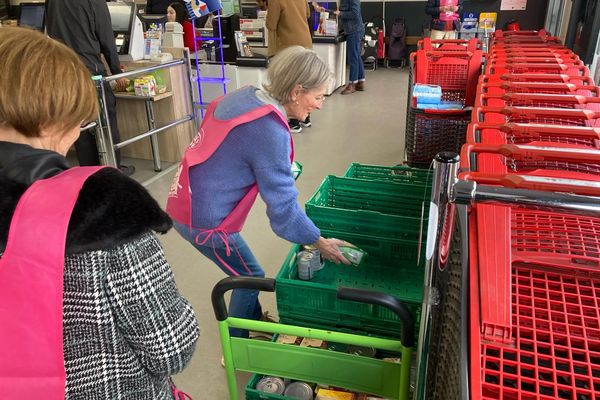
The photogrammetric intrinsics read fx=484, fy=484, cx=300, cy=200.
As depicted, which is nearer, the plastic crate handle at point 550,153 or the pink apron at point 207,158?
the plastic crate handle at point 550,153

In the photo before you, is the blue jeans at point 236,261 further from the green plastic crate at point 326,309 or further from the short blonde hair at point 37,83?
the short blonde hair at point 37,83

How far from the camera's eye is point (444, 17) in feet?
25.3

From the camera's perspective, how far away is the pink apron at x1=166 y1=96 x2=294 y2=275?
1.66 m

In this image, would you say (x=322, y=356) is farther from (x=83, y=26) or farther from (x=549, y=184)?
(x=83, y=26)

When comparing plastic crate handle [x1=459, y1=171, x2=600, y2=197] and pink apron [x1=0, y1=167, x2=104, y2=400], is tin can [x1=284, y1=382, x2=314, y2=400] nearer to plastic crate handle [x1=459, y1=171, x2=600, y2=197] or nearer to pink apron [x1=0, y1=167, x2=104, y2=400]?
pink apron [x1=0, y1=167, x2=104, y2=400]

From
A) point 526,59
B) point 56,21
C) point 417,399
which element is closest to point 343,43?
point 56,21

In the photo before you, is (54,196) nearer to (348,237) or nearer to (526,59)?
(348,237)

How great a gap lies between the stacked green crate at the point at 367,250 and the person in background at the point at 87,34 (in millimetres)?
2591

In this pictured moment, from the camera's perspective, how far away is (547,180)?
2.85 ft

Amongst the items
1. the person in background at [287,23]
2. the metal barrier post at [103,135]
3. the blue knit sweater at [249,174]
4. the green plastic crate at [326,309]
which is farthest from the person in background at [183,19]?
the green plastic crate at [326,309]

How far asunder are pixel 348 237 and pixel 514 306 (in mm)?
1177

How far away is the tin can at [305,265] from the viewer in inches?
73.9

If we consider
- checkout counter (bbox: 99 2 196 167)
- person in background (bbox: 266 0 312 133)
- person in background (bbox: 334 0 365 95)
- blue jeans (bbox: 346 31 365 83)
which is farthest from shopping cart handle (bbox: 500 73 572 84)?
blue jeans (bbox: 346 31 365 83)

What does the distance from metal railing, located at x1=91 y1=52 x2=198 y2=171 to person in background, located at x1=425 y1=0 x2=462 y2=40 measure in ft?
15.4
